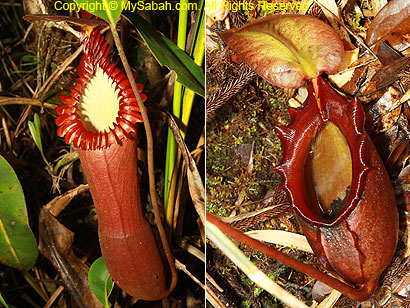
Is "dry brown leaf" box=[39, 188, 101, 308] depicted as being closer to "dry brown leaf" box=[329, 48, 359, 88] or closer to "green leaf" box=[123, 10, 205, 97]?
"green leaf" box=[123, 10, 205, 97]

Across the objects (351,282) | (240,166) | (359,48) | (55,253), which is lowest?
(55,253)

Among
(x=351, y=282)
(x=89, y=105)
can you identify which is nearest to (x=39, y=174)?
(x=89, y=105)

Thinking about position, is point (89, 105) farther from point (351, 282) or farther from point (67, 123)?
point (351, 282)

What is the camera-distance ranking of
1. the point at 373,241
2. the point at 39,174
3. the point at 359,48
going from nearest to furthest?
the point at 373,241 → the point at 359,48 → the point at 39,174

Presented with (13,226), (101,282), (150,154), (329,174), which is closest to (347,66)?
(329,174)

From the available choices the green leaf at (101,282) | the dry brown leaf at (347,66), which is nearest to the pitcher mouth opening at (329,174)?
the dry brown leaf at (347,66)

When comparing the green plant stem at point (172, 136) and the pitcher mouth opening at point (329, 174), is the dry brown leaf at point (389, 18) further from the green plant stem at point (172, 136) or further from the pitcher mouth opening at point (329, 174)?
the green plant stem at point (172, 136)

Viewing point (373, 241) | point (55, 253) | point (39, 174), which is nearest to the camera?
point (373, 241)
